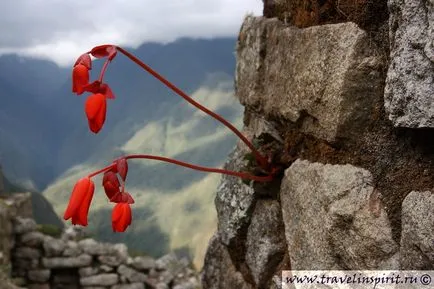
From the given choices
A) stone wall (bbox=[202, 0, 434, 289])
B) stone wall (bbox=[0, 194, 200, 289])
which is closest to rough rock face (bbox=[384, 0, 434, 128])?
stone wall (bbox=[202, 0, 434, 289])

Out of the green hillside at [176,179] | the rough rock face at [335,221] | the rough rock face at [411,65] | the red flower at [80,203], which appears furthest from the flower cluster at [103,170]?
the green hillside at [176,179]

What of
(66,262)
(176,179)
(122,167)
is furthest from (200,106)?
(176,179)

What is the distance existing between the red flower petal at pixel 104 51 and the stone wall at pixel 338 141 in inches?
22.7

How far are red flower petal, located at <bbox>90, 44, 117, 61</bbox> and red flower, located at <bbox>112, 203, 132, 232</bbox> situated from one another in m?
0.45

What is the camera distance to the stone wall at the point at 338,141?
1.29m

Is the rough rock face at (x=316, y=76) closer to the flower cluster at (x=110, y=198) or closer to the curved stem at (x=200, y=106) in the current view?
the curved stem at (x=200, y=106)

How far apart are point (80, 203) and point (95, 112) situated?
29 cm

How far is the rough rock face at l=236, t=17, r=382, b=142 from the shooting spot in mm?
1517

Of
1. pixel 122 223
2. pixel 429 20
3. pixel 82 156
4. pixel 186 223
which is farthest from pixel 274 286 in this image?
pixel 82 156

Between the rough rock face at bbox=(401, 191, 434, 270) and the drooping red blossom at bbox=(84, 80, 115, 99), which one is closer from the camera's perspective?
the rough rock face at bbox=(401, 191, 434, 270)

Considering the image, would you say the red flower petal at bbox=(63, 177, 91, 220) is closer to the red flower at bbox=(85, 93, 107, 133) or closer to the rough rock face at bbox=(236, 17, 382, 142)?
the red flower at bbox=(85, 93, 107, 133)

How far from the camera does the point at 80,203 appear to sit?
1.69 metres

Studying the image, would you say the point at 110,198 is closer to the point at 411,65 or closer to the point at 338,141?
the point at 338,141

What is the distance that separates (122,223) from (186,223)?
5234 centimetres
